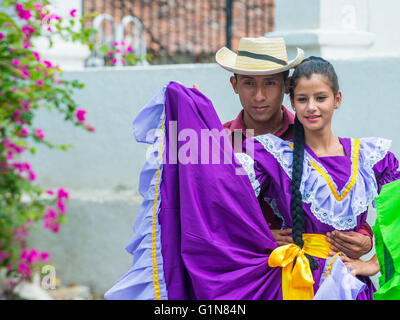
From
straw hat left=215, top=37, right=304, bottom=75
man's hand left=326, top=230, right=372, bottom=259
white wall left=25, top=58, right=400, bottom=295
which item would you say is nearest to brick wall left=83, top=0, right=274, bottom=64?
white wall left=25, top=58, right=400, bottom=295

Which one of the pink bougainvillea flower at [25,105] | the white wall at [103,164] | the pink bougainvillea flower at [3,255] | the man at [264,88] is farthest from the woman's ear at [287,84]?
the pink bougainvillea flower at [3,255]

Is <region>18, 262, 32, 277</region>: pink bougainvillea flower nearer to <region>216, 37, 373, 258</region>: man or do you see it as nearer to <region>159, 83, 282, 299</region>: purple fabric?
<region>216, 37, 373, 258</region>: man

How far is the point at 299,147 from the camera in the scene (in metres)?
2.66

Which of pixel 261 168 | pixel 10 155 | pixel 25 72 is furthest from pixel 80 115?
pixel 261 168

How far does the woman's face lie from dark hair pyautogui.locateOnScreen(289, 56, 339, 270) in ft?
0.08

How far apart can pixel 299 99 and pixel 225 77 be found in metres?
2.55

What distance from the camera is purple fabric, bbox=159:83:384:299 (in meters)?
2.55

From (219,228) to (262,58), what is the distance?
31.2 inches

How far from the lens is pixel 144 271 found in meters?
2.62

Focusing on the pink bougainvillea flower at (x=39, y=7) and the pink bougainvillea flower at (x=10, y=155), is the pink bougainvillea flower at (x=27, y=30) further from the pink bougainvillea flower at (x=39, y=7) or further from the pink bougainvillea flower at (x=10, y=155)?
the pink bougainvillea flower at (x=10, y=155)

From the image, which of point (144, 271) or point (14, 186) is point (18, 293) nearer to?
point (14, 186)

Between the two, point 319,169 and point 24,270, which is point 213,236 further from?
point 24,270

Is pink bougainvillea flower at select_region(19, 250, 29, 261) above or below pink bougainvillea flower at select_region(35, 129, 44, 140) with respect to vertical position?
below
